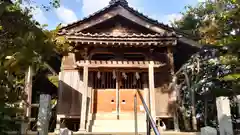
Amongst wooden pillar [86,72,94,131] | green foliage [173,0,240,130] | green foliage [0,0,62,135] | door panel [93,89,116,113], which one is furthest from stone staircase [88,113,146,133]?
green foliage [0,0,62,135]

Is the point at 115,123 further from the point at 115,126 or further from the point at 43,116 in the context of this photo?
the point at 43,116

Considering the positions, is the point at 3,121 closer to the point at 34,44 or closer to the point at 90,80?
the point at 34,44

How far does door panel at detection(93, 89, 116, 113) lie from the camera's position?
37.9 feet

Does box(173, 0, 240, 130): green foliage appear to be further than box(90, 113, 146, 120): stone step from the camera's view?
No

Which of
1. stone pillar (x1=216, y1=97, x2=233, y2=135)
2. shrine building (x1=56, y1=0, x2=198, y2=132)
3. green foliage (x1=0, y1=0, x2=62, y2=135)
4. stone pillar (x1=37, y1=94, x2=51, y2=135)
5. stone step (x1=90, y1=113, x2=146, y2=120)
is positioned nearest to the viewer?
green foliage (x1=0, y1=0, x2=62, y2=135)

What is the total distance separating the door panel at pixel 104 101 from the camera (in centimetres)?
1156

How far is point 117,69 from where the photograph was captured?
1143 cm

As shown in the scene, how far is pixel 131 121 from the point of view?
35.5ft

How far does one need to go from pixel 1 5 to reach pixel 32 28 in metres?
0.77

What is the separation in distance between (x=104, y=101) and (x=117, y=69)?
1488mm

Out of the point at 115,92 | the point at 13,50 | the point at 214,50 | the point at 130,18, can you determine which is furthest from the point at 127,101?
the point at 13,50

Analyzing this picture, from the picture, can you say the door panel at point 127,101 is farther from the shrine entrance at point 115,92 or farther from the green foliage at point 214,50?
the green foliage at point 214,50

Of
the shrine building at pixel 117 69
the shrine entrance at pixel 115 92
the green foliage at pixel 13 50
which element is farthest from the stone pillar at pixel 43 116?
the shrine entrance at pixel 115 92

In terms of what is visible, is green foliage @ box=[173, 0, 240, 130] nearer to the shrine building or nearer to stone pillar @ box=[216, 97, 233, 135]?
stone pillar @ box=[216, 97, 233, 135]
